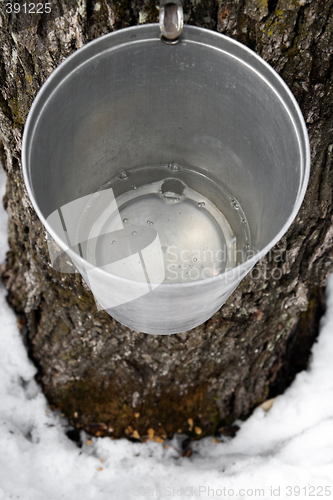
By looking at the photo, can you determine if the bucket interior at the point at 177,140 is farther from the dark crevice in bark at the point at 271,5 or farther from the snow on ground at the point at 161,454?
the snow on ground at the point at 161,454

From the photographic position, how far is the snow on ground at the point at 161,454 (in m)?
1.44

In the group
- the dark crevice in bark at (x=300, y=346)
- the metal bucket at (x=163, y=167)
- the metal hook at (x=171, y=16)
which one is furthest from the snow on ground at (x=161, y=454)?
the metal hook at (x=171, y=16)

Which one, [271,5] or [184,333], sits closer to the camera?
[271,5]

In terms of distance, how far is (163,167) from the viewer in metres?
1.31

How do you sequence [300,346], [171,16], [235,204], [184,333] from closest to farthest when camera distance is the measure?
[171,16], [235,204], [184,333], [300,346]

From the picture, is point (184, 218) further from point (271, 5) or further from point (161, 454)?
point (161, 454)

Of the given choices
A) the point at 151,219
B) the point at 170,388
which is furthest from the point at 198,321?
the point at 170,388

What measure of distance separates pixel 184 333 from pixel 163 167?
54cm

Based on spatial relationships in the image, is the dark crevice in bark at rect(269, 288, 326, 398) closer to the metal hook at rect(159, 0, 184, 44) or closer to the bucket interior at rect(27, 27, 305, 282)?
the bucket interior at rect(27, 27, 305, 282)

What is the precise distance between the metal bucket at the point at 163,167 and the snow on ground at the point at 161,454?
0.65 meters

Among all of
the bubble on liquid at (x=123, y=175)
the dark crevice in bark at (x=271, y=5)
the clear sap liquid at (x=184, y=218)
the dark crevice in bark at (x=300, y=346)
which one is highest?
the dark crevice in bark at (x=271, y=5)

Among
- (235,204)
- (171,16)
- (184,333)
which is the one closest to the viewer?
(171,16)

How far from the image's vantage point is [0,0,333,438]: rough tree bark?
3.12ft

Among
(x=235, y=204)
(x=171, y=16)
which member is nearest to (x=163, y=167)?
(x=235, y=204)
